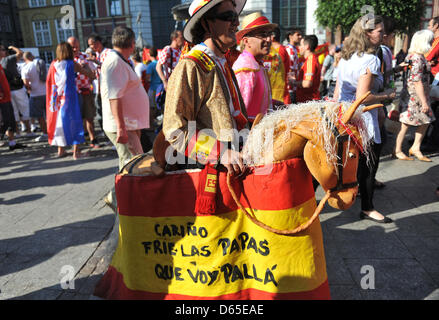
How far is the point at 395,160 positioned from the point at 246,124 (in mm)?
4491

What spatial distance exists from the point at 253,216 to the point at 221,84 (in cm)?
75

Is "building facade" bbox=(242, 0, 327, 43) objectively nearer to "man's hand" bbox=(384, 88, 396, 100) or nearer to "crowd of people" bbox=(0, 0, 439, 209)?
"crowd of people" bbox=(0, 0, 439, 209)

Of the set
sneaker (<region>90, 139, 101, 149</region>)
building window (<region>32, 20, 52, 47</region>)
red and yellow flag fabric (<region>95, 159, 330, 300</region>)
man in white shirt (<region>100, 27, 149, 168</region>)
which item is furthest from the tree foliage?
building window (<region>32, 20, 52, 47</region>)

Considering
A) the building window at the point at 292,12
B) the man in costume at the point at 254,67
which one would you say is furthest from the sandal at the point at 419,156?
the building window at the point at 292,12

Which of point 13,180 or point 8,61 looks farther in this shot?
point 8,61

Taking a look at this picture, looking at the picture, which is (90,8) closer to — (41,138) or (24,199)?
(41,138)

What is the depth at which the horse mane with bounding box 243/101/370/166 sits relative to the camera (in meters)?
1.62

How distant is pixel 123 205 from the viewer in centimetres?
203

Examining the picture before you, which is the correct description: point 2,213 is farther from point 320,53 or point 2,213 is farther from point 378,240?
point 320,53

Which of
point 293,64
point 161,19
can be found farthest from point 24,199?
point 161,19

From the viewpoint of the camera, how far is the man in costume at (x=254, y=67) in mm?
2646

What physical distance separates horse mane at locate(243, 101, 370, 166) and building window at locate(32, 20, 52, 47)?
47882 mm

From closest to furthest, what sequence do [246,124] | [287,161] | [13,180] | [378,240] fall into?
[287,161]
[246,124]
[378,240]
[13,180]
